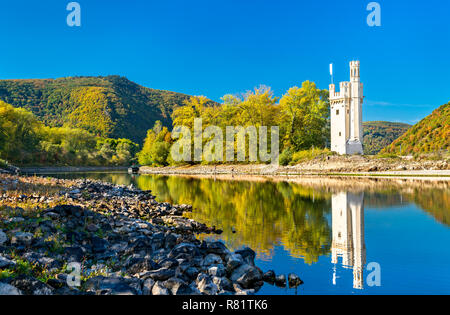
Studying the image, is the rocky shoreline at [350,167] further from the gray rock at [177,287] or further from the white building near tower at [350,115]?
the gray rock at [177,287]

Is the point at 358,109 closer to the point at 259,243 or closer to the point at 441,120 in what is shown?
the point at 259,243

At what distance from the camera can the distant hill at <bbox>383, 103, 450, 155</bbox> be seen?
73.6 meters

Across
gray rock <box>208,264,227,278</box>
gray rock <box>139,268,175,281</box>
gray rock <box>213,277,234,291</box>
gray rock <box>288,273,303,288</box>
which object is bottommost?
gray rock <box>288,273,303,288</box>

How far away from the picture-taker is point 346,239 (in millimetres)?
8359

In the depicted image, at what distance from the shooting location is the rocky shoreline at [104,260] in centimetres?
463

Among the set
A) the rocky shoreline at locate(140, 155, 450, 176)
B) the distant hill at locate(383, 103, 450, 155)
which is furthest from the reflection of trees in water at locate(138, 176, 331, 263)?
the distant hill at locate(383, 103, 450, 155)

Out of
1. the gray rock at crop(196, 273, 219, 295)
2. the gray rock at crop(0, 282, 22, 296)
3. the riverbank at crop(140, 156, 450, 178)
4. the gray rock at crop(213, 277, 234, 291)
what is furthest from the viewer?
the riverbank at crop(140, 156, 450, 178)

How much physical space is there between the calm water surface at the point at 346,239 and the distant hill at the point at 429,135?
6791 centimetres

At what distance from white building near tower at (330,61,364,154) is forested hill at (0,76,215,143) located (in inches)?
3226

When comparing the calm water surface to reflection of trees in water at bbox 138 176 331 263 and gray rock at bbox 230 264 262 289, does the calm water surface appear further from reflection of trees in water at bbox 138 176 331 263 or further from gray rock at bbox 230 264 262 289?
gray rock at bbox 230 264 262 289

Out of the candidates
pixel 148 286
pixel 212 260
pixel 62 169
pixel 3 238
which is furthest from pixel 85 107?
pixel 148 286

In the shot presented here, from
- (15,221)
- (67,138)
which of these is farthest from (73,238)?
(67,138)

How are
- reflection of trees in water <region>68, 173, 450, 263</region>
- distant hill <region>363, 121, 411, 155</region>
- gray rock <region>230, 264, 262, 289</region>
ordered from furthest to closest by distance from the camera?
distant hill <region>363, 121, 411, 155</region> < reflection of trees in water <region>68, 173, 450, 263</region> < gray rock <region>230, 264, 262, 289</region>

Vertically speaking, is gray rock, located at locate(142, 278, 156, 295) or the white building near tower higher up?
the white building near tower
